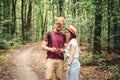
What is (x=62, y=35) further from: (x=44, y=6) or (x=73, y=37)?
(x=44, y=6)

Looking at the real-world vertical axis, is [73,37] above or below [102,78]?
above

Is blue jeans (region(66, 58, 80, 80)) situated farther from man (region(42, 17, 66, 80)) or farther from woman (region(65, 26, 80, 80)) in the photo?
man (region(42, 17, 66, 80))

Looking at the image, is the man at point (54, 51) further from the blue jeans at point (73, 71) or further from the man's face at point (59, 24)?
the blue jeans at point (73, 71)

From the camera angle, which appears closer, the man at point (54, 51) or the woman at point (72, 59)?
the woman at point (72, 59)

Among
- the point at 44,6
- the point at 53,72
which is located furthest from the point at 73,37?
the point at 44,6

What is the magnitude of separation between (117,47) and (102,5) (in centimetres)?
783

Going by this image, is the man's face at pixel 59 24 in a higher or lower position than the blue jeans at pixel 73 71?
higher

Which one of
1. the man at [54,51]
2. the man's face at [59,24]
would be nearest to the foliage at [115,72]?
the man at [54,51]

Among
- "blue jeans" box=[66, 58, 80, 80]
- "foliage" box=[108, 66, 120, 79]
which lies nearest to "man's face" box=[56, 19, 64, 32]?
"blue jeans" box=[66, 58, 80, 80]

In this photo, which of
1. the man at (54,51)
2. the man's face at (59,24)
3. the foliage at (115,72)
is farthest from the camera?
the foliage at (115,72)

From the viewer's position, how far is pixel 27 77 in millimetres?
12945

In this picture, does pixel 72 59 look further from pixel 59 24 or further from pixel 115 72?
pixel 115 72

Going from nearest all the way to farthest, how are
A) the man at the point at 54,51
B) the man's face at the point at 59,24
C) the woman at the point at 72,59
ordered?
1. the woman at the point at 72,59
2. the man's face at the point at 59,24
3. the man at the point at 54,51

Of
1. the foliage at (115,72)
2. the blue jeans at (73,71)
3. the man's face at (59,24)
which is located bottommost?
the foliage at (115,72)
